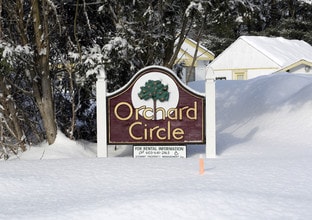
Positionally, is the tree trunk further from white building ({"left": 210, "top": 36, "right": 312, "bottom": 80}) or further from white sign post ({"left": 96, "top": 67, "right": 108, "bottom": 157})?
white building ({"left": 210, "top": 36, "right": 312, "bottom": 80})

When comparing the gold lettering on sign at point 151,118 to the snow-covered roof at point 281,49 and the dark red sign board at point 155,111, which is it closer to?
the dark red sign board at point 155,111

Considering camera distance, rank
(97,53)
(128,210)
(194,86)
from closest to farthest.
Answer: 1. (128,210)
2. (97,53)
3. (194,86)

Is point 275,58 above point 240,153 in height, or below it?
above

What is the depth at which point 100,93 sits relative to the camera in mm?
11312

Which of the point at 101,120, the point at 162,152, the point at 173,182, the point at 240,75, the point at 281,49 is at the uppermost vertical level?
the point at 281,49

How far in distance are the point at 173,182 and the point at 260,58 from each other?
30.6m

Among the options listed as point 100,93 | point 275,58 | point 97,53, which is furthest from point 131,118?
point 275,58

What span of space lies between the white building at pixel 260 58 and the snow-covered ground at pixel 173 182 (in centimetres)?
2146

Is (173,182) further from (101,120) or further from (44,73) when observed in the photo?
(44,73)

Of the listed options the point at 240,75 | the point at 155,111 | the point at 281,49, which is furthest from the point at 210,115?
the point at 281,49

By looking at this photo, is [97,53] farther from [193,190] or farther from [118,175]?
[193,190]

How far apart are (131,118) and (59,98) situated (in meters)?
4.40

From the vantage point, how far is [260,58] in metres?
37.3

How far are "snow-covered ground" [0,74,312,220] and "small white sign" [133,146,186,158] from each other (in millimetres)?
468
